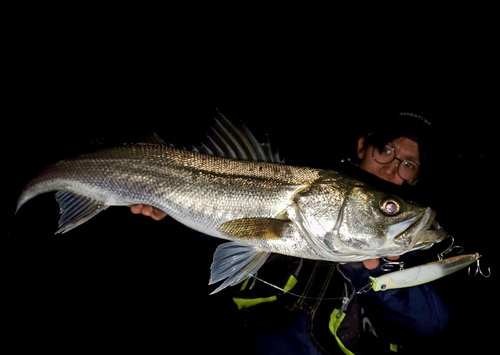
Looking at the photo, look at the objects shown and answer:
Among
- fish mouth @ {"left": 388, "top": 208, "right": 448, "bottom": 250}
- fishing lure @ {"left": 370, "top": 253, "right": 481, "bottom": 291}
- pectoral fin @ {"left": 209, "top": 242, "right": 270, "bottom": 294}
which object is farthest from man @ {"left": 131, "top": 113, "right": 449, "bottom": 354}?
pectoral fin @ {"left": 209, "top": 242, "right": 270, "bottom": 294}

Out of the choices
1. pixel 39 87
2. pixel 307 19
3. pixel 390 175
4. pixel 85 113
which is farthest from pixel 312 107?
pixel 390 175

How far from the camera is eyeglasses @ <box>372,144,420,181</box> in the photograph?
242 cm

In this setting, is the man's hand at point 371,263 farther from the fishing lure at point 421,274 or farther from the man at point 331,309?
the fishing lure at point 421,274

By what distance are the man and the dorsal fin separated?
0.58 m

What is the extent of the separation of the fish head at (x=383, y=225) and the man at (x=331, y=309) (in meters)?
0.21

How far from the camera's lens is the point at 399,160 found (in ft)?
7.95

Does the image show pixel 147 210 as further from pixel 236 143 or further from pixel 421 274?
pixel 421 274

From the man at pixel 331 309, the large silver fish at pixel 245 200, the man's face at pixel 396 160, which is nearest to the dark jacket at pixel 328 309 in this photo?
the man at pixel 331 309

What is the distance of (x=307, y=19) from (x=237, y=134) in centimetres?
1432

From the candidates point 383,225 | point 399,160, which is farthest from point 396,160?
point 383,225

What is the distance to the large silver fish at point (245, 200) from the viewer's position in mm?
1467

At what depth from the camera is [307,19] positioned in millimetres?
13789

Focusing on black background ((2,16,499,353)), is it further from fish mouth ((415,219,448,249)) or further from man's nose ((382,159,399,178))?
fish mouth ((415,219,448,249))

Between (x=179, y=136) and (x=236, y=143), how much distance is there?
10.8 metres
